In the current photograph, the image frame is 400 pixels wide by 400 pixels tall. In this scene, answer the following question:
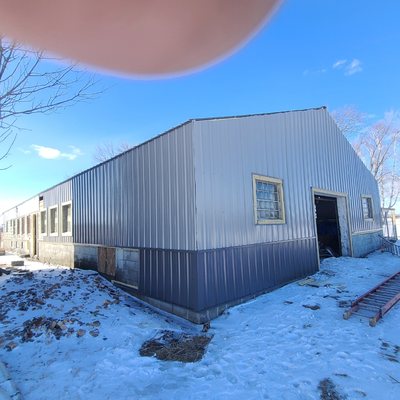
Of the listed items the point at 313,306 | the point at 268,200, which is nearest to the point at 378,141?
the point at 268,200

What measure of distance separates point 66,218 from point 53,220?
6.20 ft

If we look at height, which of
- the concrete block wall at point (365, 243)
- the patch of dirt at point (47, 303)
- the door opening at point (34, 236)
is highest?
the door opening at point (34, 236)

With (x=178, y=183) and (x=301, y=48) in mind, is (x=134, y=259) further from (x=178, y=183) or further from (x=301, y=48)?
(x=301, y=48)

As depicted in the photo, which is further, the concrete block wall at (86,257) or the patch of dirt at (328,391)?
the concrete block wall at (86,257)

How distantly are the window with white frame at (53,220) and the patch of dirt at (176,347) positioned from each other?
10469mm

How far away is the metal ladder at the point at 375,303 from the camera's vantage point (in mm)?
5070

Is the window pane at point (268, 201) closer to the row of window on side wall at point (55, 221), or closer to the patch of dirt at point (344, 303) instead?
the patch of dirt at point (344, 303)

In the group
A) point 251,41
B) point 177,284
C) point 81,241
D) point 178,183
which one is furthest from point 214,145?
point 81,241

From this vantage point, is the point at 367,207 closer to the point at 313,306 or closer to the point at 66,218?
the point at 313,306

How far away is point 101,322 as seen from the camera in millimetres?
5258

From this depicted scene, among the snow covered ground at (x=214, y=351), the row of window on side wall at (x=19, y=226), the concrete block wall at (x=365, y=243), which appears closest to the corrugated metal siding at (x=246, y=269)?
the snow covered ground at (x=214, y=351)

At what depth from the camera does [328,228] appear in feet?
42.5

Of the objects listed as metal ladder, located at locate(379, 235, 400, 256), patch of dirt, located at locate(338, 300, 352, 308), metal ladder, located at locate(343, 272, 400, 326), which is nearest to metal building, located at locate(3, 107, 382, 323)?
patch of dirt, located at locate(338, 300, 352, 308)

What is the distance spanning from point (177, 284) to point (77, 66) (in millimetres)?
4475
